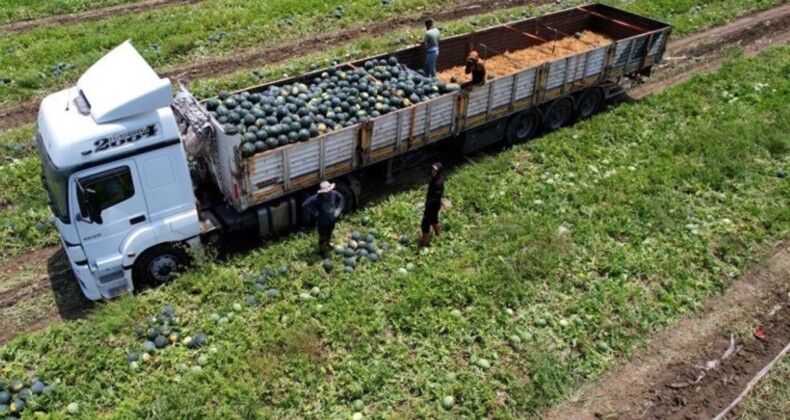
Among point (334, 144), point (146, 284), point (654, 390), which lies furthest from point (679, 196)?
point (146, 284)

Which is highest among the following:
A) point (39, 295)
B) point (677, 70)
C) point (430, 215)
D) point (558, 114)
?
point (430, 215)

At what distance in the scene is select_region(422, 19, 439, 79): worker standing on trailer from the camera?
48.6 ft

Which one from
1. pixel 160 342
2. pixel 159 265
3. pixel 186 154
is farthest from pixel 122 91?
pixel 160 342

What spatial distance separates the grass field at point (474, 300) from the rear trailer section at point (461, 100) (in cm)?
111

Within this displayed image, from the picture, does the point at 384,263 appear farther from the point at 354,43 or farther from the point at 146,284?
the point at 354,43

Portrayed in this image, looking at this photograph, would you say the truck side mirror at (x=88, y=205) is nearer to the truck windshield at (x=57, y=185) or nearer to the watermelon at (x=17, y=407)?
the truck windshield at (x=57, y=185)

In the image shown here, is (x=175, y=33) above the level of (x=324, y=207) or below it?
below

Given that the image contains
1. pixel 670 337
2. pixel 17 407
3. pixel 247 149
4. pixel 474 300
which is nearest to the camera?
pixel 17 407

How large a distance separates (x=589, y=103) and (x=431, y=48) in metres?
4.61

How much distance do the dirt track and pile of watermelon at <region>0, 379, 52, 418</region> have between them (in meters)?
1.68

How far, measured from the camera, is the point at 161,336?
984 cm

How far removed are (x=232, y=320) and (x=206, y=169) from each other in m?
3.32

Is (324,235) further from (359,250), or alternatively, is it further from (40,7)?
(40,7)

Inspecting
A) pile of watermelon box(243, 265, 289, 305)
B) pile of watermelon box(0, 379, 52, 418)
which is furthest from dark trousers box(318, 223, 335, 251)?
pile of watermelon box(0, 379, 52, 418)
